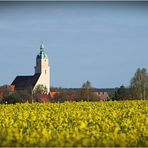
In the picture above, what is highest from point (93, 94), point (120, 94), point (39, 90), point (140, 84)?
point (140, 84)

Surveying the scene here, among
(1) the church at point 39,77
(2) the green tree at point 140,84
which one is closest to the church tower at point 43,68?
(1) the church at point 39,77

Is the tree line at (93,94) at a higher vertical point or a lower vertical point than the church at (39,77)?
lower

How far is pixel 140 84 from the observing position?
88375 mm

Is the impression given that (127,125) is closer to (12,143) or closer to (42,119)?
(42,119)

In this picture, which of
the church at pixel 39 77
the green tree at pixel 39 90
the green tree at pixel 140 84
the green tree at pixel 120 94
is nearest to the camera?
the green tree at pixel 120 94

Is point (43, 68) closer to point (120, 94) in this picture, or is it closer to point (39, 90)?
point (39, 90)

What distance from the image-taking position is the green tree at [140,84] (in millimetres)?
79219

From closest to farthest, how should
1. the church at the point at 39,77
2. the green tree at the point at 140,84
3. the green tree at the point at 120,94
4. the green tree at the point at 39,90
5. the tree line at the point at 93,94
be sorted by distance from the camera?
1. the green tree at the point at 120,94
2. the tree line at the point at 93,94
3. the green tree at the point at 140,84
4. the green tree at the point at 39,90
5. the church at the point at 39,77

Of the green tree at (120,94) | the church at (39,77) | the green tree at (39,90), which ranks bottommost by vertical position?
the green tree at (120,94)

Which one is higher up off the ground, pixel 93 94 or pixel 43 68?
pixel 43 68

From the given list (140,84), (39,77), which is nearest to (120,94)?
(140,84)

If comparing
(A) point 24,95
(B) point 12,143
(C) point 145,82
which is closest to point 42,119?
(B) point 12,143

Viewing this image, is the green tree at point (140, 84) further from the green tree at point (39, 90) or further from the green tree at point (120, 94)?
the green tree at point (39, 90)

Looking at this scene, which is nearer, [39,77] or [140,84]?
[140,84]
